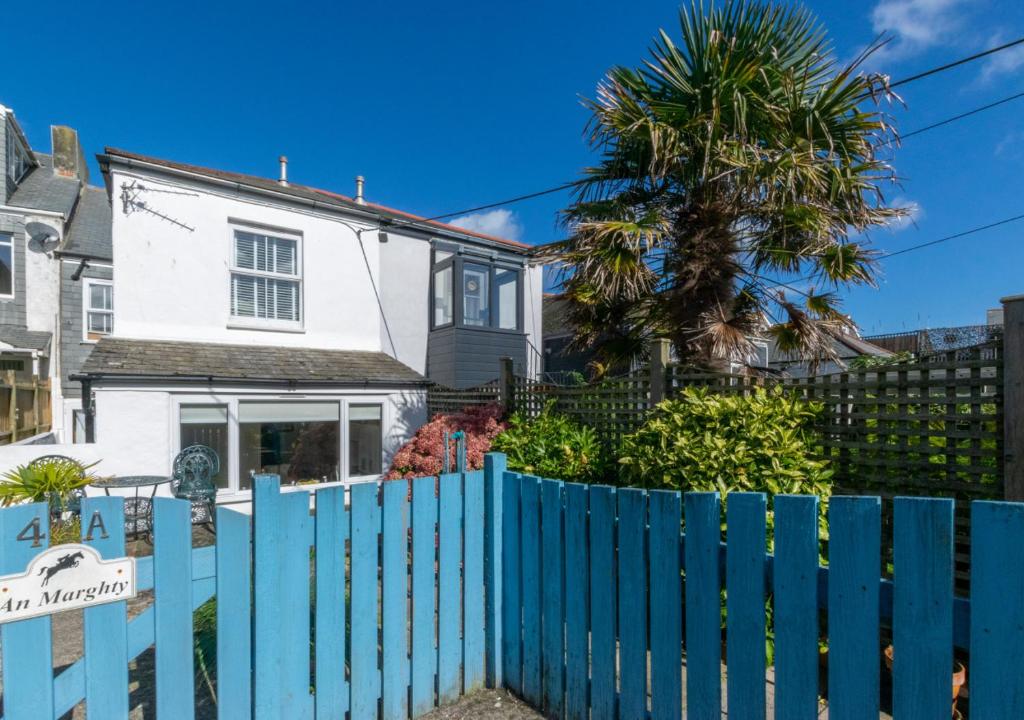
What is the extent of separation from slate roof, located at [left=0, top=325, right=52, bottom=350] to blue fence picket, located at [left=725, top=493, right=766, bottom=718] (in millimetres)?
15800

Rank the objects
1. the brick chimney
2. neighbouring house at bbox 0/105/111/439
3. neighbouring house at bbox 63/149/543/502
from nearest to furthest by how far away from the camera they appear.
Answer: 1. neighbouring house at bbox 63/149/543/502
2. neighbouring house at bbox 0/105/111/439
3. the brick chimney

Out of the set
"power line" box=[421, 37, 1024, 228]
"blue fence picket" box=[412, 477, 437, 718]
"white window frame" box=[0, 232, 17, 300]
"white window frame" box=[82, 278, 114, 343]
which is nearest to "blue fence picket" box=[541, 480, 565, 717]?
"blue fence picket" box=[412, 477, 437, 718]

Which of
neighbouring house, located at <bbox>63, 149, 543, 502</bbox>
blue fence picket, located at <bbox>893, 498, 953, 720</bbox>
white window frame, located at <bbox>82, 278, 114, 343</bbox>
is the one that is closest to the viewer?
blue fence picket, located at <bbox>893, 498, 953, 720</bbox>

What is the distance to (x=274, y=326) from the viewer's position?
973 centimetres

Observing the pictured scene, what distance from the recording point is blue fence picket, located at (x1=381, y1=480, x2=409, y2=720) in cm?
283

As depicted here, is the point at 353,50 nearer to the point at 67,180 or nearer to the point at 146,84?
the point at 146,84

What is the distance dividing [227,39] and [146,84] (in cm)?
268

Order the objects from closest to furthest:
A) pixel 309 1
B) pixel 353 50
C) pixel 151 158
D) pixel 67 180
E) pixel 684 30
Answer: pixel 684 30, pixel 151 158, pixel 309 1, pixel 353 50, pixel 67 180

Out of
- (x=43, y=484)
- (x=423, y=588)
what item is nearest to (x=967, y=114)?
(x=423, y=588)

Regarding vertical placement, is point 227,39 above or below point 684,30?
above

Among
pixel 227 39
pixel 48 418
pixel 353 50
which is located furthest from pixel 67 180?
pixel 353 50

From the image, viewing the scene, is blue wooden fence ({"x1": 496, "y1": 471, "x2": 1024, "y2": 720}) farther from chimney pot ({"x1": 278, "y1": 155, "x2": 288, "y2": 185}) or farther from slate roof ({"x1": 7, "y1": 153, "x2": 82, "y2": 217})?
slate roof ({"x1": 7, "y1": 153, "x2": 82, "y2": 217})

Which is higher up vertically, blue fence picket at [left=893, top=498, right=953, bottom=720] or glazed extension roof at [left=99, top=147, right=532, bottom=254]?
glazed extension roof at [left=99, top=147, right=532, bottom=254]

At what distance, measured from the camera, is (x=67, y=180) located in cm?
1692
